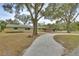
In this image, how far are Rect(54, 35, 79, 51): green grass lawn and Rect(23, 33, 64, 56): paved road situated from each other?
0.03m

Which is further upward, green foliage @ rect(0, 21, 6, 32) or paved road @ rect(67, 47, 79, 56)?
green foliage @ rect(0, 21, 6, 32)

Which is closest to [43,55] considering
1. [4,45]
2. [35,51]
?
[35,51]

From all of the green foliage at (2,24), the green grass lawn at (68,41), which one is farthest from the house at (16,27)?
the green grass lawn at (68,41)

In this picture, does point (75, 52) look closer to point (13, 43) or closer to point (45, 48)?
point (45, 48)

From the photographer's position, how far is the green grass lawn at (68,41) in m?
1.44

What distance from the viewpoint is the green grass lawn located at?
144 centimetres

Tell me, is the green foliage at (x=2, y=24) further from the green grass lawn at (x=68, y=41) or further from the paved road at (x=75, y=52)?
the paved road at (x=75, y=52)

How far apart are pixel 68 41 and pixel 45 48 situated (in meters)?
0.19

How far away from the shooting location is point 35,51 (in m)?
1.46

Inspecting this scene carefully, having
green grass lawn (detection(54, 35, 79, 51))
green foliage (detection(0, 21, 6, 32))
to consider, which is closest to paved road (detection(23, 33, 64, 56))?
green grass lawn (detection(54, 35, 79, 51))

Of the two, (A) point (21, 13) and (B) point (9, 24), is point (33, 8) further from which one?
(B) point (9, 24)

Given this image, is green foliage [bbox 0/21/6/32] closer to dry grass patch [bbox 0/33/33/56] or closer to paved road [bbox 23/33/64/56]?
dry grass patch [bbox 0/33/33/56]

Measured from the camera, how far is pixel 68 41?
56.9 inches

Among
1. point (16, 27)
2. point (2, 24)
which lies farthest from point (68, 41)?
point (2, 24)
